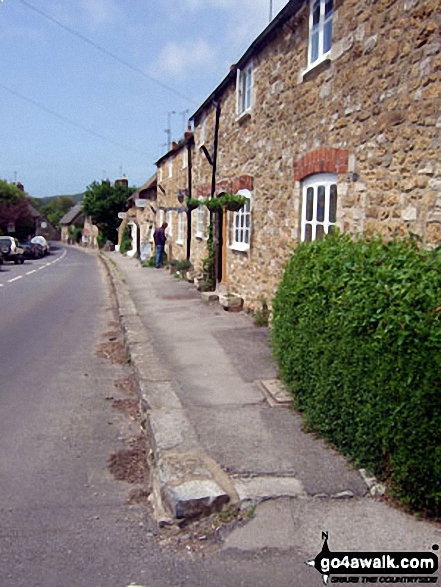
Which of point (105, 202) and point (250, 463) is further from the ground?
point (105, 202)

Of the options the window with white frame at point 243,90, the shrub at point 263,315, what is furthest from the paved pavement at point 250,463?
the window with white frame at point 243,90

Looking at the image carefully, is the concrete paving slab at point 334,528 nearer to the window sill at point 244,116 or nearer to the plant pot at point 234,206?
the plant pot at point 234,206

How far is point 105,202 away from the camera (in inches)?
2185

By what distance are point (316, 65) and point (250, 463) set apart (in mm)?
5619

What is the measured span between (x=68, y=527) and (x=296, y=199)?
6.02 meters

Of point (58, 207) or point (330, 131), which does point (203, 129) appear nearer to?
point (330, 131)

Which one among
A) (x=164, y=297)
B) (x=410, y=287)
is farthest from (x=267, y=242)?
(x=410, y=287)

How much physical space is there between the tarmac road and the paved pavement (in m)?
0.24

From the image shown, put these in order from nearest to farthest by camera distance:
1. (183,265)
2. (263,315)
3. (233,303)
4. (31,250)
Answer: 1. (263,315)
2. (233,303)
3. (183,265)
4. (31,250)

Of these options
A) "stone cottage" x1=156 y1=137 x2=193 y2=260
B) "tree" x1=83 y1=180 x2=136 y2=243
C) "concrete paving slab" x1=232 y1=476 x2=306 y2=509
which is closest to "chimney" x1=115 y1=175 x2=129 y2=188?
"tree" x1=83 y1=180 x2=136 y2=243

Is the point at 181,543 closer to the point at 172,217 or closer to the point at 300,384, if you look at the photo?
the point at 300,384

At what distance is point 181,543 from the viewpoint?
3.46 metres

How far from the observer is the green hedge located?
346cm

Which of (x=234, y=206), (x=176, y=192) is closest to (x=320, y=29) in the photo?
(x=234, y=206)
